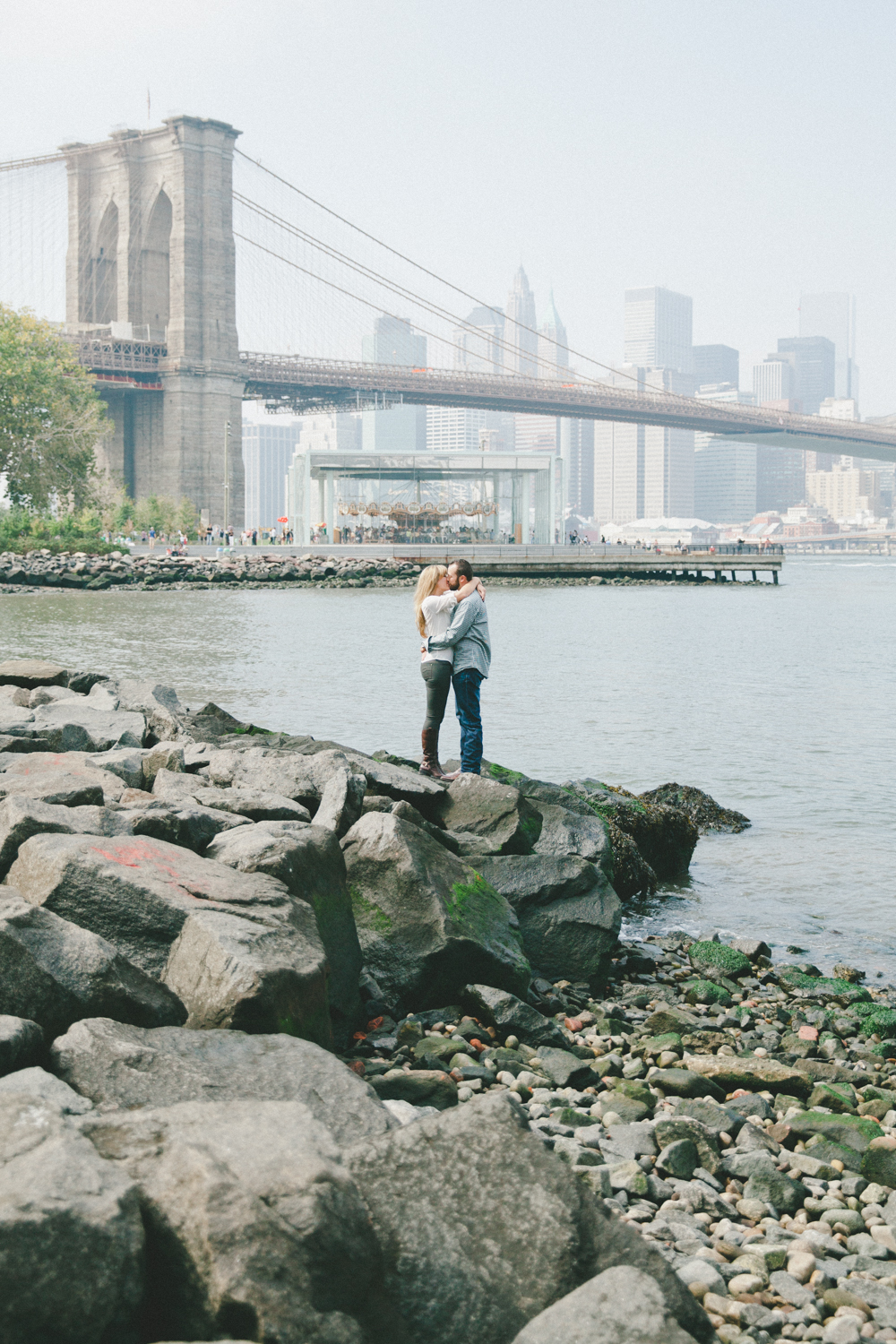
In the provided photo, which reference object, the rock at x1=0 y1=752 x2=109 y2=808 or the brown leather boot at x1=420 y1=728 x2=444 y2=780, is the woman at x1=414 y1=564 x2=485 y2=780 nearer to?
the brown leather boot at x1=420 y1=728 x2=444 y2=780

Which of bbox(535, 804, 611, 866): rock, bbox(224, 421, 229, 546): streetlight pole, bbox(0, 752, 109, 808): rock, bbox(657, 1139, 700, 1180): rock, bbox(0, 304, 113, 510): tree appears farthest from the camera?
bbox(224, 421, 229, 546): streetlight pole

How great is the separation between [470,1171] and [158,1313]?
0.72 meters

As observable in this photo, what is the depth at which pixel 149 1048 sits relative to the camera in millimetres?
3092

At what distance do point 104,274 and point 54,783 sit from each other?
88813 mm

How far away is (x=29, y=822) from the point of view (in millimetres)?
4477

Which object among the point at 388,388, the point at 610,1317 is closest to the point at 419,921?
the point at 610,1317

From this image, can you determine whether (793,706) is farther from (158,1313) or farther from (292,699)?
(158,1313)

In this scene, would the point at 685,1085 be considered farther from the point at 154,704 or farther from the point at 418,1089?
the point at 154,704

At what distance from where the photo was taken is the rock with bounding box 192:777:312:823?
19.2ft

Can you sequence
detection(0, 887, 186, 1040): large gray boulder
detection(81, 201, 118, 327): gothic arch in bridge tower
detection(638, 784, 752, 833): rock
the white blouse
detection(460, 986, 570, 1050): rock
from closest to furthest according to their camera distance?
1. detection(0, 887, 186, 1040): large gray boulder
2. detection(460, 986, 570, 1050): rock
3. the white blouse
4. detection(638, 784, 752, 833): rock
5. detection(81, 201, 118, 327): gothic arch in bridge tower

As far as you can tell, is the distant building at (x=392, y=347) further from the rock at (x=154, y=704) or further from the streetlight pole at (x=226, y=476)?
the rock at (x=154, y=704)

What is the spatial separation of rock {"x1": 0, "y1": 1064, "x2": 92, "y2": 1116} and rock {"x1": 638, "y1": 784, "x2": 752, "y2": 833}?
7.50 metres

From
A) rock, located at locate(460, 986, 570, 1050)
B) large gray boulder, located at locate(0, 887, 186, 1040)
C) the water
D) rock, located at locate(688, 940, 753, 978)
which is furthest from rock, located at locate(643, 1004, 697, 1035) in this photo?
large gray boulder, located at locate(0, 887, 186, 1040)

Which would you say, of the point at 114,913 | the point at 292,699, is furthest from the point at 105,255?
the point at 114,913
